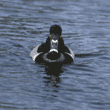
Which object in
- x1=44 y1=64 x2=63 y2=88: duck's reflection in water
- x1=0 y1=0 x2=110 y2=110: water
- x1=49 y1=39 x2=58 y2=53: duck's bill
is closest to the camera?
x1=0 y1=0 x2=110 y2=110: water

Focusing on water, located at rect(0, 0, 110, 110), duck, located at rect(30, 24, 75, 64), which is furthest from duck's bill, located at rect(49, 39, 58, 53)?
water, located at rect(0, 0, 110, 110)

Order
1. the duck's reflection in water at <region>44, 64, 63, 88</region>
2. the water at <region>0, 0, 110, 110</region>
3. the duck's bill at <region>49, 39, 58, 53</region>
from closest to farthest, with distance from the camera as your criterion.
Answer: the water at <region>0, 0, 110, 110</region> → the duck's reflection in water at <region>44, 64, 63, 88</region> → the duck's bill at <region>49, 39, 58, 53</region>

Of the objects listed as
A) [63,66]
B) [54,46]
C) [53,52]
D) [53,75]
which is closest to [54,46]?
[54,46]

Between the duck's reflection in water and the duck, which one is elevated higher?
the duck

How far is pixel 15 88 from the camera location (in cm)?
1126

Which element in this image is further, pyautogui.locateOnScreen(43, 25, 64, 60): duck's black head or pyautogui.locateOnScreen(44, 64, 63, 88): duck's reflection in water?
pyautogui.locateOnScreen(43, 25, 64, 60): duck's black head

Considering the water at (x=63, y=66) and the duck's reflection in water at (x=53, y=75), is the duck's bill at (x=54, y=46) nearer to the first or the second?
the duck's reflection in water at (x=53, y=75)

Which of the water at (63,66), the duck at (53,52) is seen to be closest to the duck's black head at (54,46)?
the duck at (53,52)

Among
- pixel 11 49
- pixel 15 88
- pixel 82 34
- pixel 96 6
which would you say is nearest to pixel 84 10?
pixel 96 6

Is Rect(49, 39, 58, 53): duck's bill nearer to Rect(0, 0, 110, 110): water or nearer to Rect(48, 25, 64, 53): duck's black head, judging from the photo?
Rect(48, 25, 64, 53): duck's black head

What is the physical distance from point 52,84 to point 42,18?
11249mm

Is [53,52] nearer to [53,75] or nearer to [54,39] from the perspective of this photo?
[54,39]

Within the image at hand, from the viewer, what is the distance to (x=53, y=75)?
1341 centimetres

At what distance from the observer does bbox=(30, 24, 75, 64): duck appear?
14469mm
